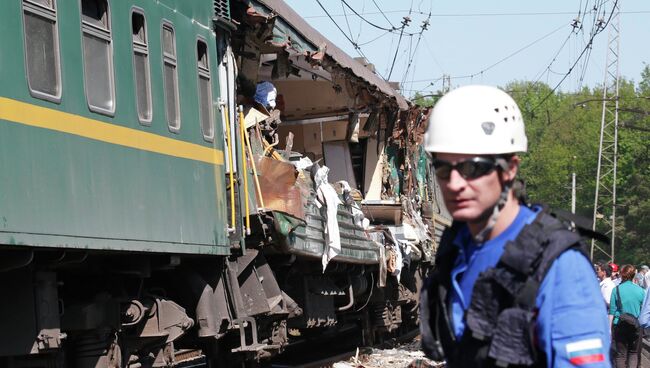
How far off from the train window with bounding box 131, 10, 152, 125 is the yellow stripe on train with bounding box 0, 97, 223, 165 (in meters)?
0.22

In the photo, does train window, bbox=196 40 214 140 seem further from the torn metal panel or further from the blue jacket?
the blue jacket

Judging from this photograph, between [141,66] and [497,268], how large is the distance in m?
7.26

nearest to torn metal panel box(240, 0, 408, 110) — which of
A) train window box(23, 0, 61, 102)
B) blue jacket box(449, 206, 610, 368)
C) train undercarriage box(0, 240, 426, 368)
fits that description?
train undercarriage box(0, 240, 426, 368)

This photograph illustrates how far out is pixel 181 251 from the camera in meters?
10.7

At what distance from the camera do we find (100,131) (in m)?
9.22

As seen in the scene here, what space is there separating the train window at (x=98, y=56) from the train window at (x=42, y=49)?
0.53 m

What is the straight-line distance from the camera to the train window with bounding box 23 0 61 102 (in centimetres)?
819

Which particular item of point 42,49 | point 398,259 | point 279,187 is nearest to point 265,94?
point 279,187

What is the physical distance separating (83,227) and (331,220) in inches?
255

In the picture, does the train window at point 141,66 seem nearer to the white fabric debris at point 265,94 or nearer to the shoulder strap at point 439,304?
the white fabric debris at point 265,94

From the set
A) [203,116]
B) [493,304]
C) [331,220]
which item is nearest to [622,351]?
[331,220]

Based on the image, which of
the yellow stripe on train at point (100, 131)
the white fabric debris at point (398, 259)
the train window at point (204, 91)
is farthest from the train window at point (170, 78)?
the white fabric debris at point (398, 259)

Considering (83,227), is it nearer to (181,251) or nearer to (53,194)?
(53,194)

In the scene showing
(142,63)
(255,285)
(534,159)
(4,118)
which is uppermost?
(534,159)
